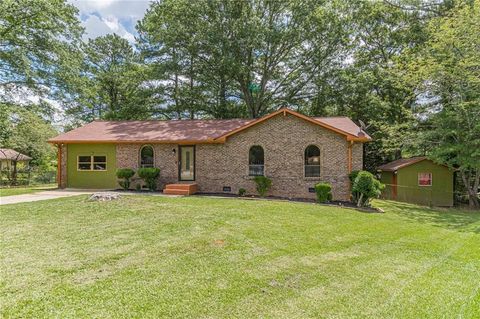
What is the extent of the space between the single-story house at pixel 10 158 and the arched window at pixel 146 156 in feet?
49.2

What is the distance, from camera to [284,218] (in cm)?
855

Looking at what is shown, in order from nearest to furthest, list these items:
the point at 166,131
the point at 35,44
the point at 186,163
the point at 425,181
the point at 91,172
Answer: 1. the point at 186,163
2. the point at 91,172
3. the point at 166,131
4. the point at 425,181
5. the point at 35,44

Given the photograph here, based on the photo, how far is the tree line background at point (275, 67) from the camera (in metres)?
16.0

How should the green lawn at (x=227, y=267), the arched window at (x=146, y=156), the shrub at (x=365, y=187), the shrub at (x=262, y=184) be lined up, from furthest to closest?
the arched window at (x=146, y=156), the shrub at (x=262, y=184), the shrub at (x=365, y=187), the green lawn at (x=227, y=267)

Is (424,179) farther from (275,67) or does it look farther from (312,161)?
(275,67)

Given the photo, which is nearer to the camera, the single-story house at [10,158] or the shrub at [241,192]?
the shrub at [241,192]

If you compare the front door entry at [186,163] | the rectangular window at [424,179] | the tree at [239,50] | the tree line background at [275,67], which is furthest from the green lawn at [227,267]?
the tree at [239,50]

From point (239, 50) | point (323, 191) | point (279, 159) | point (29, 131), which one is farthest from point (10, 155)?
point (323, 191)

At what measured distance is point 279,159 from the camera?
45.1ft

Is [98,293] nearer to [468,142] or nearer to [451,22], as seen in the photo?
[468,142]

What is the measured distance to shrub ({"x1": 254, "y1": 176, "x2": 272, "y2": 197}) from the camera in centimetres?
1322

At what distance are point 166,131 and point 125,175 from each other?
11.4ft

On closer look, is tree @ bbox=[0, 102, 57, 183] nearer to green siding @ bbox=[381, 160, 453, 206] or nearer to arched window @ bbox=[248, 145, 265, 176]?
arched window @ bbox=[248, 145, 265, 176]

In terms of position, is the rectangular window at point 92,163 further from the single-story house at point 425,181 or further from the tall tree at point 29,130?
the single-story house at point 425,181
